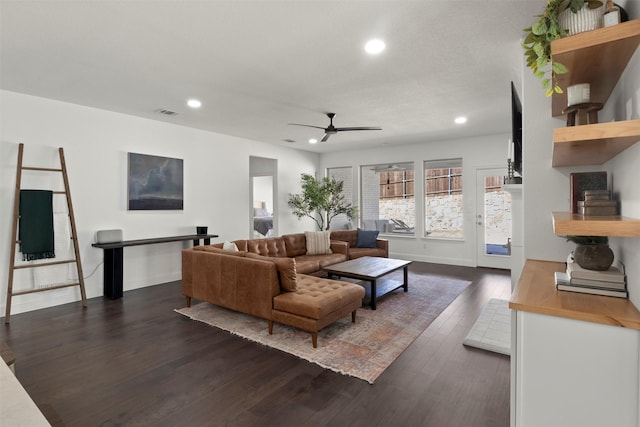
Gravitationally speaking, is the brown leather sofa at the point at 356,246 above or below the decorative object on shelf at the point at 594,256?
below

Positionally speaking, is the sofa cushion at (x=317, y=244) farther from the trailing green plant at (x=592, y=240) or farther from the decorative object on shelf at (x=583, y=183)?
the trailing green plant at (x=592, y=240)

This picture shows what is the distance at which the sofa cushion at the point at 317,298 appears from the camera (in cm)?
295

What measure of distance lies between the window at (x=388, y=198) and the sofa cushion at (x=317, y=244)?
242cm

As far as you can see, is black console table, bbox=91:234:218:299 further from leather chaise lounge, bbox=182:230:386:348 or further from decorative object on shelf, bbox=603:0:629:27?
decorative object on shelf, bbox=603:0:629:27

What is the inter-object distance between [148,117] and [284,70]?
2887mm

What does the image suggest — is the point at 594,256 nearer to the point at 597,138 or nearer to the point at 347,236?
the point at 597,138

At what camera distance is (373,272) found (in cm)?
427

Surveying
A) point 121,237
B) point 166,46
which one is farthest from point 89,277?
point 166,46

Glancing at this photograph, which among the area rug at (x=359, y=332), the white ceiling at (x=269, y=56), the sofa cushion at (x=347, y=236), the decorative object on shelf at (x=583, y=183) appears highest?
the white ceiling at (x=269, y=56)

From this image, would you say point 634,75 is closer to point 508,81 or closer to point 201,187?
point 508,81

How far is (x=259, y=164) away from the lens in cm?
852

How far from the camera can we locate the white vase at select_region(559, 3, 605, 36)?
47.2 inches

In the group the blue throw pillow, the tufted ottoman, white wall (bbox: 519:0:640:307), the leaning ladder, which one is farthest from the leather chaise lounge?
the blue throw pillow

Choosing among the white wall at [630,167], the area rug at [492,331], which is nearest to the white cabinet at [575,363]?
the white wall at [630,167]
